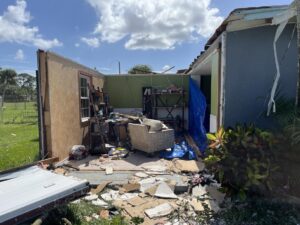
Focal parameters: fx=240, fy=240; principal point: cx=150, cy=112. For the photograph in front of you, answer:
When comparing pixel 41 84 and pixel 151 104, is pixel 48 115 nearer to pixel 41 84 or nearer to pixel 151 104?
pixel 41 84

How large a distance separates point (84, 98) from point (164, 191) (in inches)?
183

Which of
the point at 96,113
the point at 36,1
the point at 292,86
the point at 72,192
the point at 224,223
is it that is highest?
A: the point at 36,1

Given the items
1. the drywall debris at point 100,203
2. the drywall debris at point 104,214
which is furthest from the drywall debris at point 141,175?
the drywall debris at point 104,214

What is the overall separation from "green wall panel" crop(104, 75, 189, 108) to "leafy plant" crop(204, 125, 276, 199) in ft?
24.4

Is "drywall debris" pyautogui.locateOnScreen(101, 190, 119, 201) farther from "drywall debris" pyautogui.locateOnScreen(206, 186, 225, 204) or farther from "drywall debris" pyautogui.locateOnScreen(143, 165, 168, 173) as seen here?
"drywall debris" pyautogui.locateOnScreen(206, 186, 225, 204)

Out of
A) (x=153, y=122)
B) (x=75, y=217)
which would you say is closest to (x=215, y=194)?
(x=75, y=217)

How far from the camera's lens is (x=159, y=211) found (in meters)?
3.30

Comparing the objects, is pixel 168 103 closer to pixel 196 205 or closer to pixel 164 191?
pixel 164 191

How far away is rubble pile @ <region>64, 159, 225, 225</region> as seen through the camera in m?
3.22

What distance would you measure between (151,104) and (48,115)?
19.7 ft

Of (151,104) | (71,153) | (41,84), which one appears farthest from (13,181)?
(151,104)

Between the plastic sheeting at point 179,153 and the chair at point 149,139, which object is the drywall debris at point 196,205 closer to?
the plastic sheeting at point 179,153

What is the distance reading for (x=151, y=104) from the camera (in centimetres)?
1066

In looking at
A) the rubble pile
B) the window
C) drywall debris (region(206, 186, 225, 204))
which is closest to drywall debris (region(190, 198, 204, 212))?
the rubble pile
